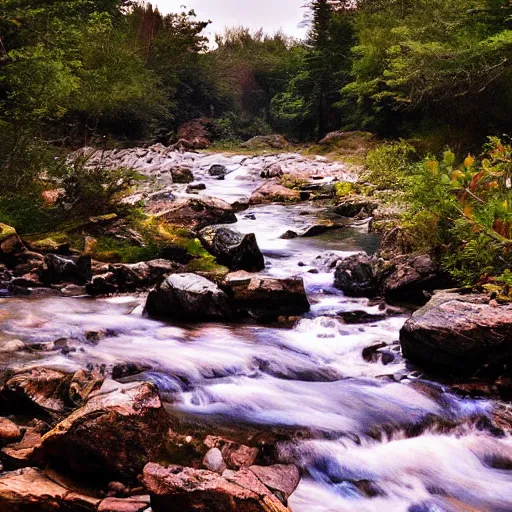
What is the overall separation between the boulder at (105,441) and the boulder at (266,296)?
3235 mm

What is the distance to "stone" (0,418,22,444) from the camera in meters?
2.96

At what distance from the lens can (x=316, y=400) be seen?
14.1 ft

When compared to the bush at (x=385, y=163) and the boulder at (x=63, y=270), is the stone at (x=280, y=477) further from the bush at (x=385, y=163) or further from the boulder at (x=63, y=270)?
the bush at (x=385, y=163)

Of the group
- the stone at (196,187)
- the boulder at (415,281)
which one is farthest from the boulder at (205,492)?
the stone at (196,187)

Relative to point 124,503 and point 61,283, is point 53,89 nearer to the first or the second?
point 61,283

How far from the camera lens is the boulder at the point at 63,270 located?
700cm

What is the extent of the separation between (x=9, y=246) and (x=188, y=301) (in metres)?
3.39

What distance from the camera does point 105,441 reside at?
270 cm

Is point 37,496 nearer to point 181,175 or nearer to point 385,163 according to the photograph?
point 385,163

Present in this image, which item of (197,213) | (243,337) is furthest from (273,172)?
(243,337)

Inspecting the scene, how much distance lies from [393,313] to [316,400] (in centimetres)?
217

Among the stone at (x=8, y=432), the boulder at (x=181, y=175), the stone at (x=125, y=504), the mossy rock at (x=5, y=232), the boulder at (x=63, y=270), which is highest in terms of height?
the boulder at (x=181, y=175)

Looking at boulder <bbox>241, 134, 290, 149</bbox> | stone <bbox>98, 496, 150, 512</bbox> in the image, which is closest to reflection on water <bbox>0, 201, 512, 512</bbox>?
stone <bbox>98, 496, 150, 512</bbox>

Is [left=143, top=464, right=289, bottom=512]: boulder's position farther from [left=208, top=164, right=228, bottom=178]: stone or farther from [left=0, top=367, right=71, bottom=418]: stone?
[left=208, top=164, right=228, bottom=178]: stone
